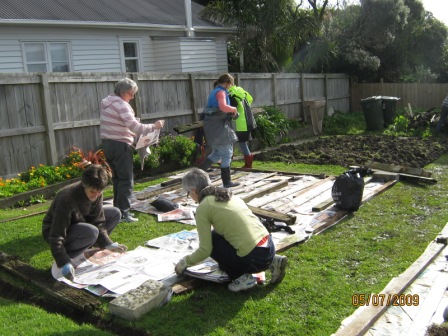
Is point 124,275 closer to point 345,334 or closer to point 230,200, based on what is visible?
point 230,200

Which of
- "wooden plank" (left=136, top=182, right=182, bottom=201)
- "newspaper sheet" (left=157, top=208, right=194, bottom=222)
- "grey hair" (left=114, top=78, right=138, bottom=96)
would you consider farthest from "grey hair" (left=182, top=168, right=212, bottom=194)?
"wooden plank" (left=136, top=182, right=182, bottom=201)

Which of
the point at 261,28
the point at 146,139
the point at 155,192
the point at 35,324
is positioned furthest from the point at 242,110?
the point at 261,28

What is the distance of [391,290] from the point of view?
4.33 metres

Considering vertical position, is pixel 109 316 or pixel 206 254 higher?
pixel 206 254

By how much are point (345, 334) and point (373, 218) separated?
A: 10.8 ft

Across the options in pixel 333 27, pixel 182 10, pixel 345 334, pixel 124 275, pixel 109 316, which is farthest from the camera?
pixel 333 27

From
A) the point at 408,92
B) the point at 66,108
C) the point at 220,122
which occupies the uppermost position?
the point at 66,108

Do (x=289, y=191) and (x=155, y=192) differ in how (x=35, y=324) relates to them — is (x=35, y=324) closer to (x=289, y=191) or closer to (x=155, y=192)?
(x=155, y=192)

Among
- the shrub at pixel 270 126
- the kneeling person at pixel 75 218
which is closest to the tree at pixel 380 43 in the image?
the shrub at pixel 270 126

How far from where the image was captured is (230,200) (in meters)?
4.30

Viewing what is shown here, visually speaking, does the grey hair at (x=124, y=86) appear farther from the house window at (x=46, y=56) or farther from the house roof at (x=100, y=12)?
the house window at (x=46, y=56)

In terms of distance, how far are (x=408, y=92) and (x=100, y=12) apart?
12.9 meters

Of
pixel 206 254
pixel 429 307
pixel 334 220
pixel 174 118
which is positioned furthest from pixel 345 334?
pixel 174 118

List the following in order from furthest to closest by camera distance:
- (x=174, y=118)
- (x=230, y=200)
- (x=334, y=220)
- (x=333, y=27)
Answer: (x=333, y=27) < (x=174, y=118) < (x=334, y=220) < (x=230, y=200)
